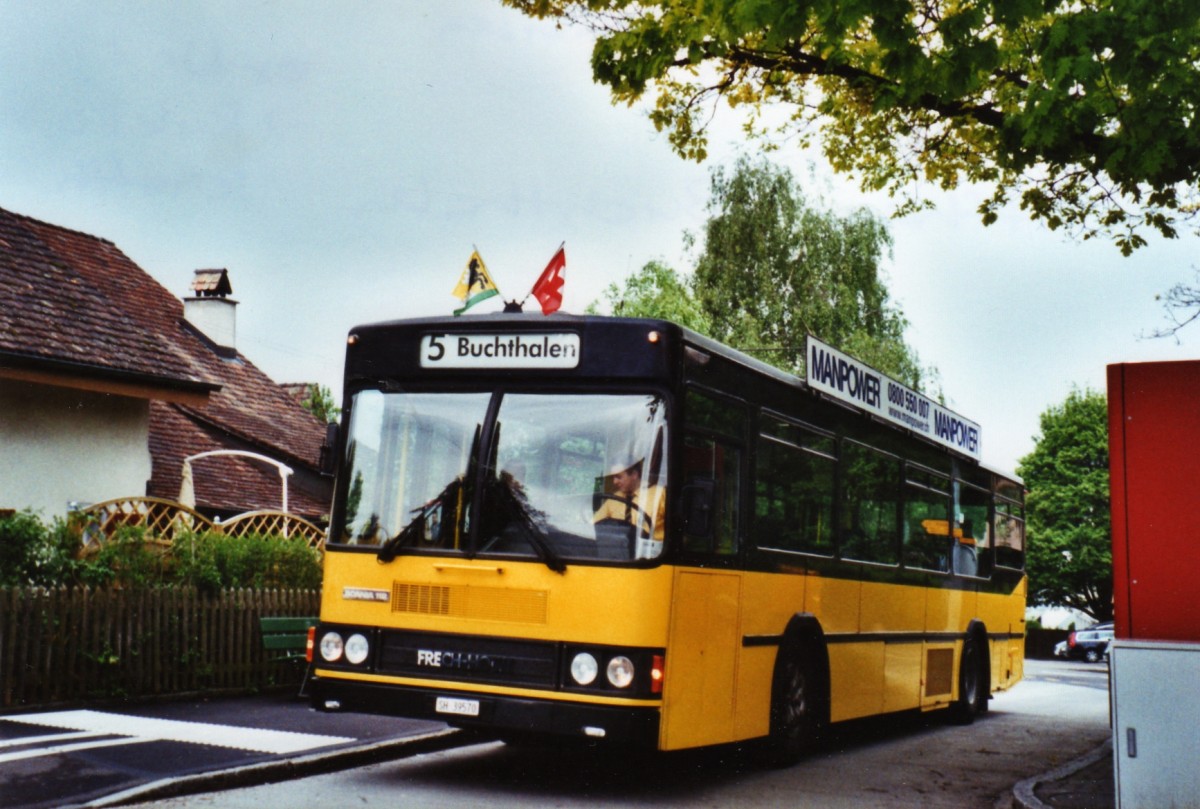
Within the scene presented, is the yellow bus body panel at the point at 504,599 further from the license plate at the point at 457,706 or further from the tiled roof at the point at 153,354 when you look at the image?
the tiled roof at the point at 153,354

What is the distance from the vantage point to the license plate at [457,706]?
875 centimetres

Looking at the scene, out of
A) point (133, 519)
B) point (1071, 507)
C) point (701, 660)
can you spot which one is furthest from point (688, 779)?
point (1071, 507)

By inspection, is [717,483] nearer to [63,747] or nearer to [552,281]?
[552,281]

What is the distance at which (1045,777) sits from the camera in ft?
34.9

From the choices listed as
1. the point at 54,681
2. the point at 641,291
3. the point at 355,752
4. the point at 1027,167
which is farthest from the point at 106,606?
the point at 641,291

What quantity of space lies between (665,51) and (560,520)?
197 inches

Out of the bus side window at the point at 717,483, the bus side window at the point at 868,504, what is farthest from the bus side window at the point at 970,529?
the bus side window at the point at 717,483

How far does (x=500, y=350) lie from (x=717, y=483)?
1.73 meters

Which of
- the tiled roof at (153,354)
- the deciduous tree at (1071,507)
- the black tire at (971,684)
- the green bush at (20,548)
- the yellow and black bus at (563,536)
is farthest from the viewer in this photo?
the deciduous tree at (1071,507)

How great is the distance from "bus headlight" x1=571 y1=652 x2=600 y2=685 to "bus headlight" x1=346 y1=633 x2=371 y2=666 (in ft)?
4.87

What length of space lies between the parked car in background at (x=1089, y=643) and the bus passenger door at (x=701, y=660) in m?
41.6

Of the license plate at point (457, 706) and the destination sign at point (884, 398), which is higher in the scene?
the destination sign at point (884, 398)

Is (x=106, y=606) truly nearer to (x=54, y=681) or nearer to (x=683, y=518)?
(x=54, y=681)

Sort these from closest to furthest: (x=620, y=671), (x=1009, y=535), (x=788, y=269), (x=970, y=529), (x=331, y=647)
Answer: (x=620, y=671)
(x=331, y=647)
(x=970, y=529)
(x=1009, y=535)
(x=788, y=269)
